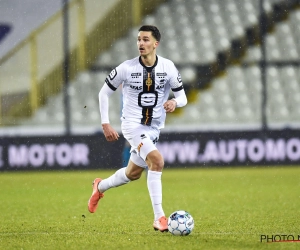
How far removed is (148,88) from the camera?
6.65m

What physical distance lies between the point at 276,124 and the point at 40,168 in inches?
184

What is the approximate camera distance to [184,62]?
16.1 m

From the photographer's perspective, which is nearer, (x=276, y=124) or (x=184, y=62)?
(x=276, y=124)

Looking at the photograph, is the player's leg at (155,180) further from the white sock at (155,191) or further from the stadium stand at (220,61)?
the stadium stand at (220,61)

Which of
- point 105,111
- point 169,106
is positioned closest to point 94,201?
point 105,111

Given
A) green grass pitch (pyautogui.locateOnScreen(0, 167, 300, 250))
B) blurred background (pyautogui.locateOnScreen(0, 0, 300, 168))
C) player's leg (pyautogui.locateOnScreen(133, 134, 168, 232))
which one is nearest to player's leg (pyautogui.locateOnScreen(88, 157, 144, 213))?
green grass pitch (pyautogui.locateOnScreen(0, 167, 300, 250))

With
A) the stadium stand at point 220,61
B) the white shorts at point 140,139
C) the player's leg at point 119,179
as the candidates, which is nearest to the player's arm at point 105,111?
the white shorts at point 140,139

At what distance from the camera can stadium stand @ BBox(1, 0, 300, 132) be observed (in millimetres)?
15398

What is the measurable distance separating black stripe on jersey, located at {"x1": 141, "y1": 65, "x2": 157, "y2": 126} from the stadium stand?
26.0ft

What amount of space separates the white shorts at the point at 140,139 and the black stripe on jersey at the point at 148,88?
0.06 m

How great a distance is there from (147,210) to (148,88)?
1.98 m

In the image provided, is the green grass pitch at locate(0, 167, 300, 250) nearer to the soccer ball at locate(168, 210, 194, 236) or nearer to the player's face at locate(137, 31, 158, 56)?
the soccer ball at locate(168, 210, 194, 236)

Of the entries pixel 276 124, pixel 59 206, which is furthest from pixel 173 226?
pixel 276 124

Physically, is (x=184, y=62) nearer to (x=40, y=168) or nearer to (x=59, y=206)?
(x=40, y=168)
